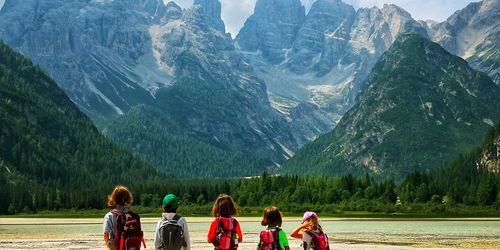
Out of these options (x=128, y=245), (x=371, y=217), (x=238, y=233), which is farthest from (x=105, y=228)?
(x=371, y=217)

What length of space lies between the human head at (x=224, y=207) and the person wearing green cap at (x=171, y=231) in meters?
1.22

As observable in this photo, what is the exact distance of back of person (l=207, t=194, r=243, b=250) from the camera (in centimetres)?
2336

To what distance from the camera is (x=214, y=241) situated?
23453 mm

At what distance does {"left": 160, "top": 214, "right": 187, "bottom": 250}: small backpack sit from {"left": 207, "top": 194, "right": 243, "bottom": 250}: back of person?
3.27 ft

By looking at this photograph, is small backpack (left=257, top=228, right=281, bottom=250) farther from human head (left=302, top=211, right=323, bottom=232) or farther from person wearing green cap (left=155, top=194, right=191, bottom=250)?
person wearing green cap (left=155, top=194, right=191, bottom=250)

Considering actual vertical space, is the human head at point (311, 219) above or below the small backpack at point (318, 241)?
above

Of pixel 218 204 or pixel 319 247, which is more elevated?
pixel 218 204

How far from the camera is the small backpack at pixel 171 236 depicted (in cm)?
2291

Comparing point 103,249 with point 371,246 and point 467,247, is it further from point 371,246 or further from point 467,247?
point 467,247

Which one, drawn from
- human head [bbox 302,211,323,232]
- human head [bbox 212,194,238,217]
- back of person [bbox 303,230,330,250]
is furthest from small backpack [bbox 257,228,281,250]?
human head [bbox 212,194,238,217]

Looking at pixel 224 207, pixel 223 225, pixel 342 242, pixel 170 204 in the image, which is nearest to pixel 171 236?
pixel 170 204

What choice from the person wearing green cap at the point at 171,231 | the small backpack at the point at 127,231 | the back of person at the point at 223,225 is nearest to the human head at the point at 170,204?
the person wearing green cap at the point at 171,231

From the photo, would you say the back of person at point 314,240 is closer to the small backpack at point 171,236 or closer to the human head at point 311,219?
the human head at point 311,219

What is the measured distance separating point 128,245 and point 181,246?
180cm
